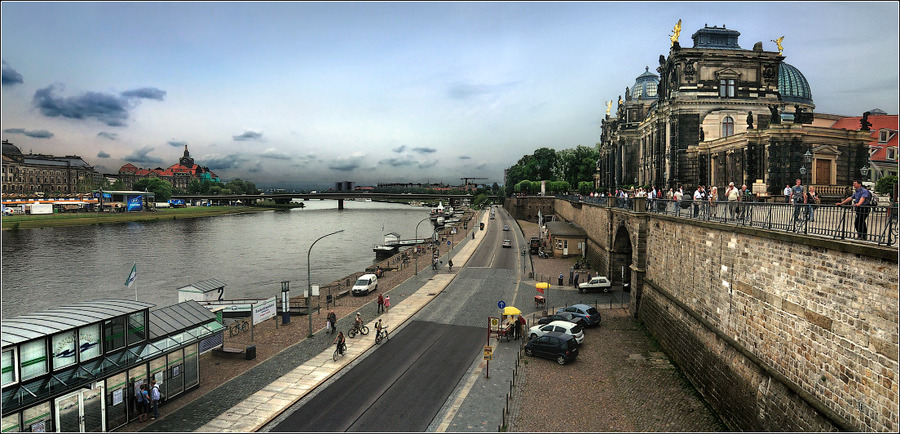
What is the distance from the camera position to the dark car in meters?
21.0

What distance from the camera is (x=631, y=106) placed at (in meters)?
71.6

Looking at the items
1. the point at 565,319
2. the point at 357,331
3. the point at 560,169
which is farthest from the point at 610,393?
the point at 560,169

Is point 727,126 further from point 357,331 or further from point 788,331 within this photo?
point 357,331

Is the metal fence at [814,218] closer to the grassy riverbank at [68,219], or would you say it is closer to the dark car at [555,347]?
the dark car at [555,347]

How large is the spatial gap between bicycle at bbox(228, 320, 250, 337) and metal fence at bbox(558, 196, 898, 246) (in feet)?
77.4

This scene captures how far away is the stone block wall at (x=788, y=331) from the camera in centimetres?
1005

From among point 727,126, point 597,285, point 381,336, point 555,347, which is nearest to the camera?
point 555,347

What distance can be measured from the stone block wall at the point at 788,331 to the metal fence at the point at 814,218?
1.38 feet

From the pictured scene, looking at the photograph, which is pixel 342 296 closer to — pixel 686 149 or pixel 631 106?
pixel 686 149

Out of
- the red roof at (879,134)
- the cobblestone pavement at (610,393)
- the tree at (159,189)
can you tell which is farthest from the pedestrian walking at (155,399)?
the tree at (159,189)

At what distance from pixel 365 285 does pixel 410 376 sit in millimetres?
17470

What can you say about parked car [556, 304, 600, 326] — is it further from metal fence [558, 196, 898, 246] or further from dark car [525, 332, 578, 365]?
metal fence [558, 196, 898, 246]

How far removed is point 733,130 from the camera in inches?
1780

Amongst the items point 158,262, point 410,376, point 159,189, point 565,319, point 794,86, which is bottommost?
point 410,376
